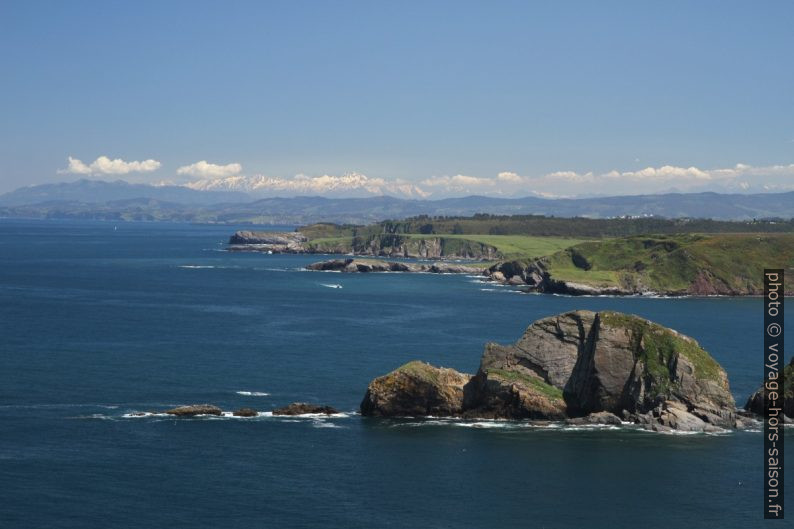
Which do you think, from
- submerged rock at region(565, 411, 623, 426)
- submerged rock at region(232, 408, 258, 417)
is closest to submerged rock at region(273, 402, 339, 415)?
submerged rock at region(232, 408, 258, 417)

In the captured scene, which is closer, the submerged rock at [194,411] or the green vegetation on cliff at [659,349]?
the green vegetation on cliff at [659,349]

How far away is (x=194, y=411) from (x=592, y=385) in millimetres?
30846

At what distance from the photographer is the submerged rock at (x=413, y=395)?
260ft

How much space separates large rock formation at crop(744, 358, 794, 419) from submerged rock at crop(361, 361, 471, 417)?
23690 millimetres

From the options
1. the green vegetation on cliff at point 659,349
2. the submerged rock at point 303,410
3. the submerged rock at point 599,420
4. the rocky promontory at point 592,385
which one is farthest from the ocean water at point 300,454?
the green vegetation on cliff at point 659,349

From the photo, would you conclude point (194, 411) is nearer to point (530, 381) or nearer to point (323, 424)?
point (323, 424)

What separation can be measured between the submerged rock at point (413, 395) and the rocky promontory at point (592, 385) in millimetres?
78

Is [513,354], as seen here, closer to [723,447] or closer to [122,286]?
[723,447]

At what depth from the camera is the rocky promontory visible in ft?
254

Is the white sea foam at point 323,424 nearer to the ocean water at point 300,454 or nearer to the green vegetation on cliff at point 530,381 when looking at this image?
the ocean water at point 300,454

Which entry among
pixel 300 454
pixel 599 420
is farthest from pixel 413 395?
pixel 599 420

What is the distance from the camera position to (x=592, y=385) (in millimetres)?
79000

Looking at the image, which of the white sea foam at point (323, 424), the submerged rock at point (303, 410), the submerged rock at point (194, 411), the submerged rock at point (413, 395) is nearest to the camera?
the white sea foam at point (323, 424)

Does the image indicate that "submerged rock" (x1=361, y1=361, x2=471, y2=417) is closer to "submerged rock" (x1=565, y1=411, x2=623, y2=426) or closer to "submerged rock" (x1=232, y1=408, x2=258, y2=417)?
"submerged rock" (x1=232, y1=408, x2=258, y2=417)
